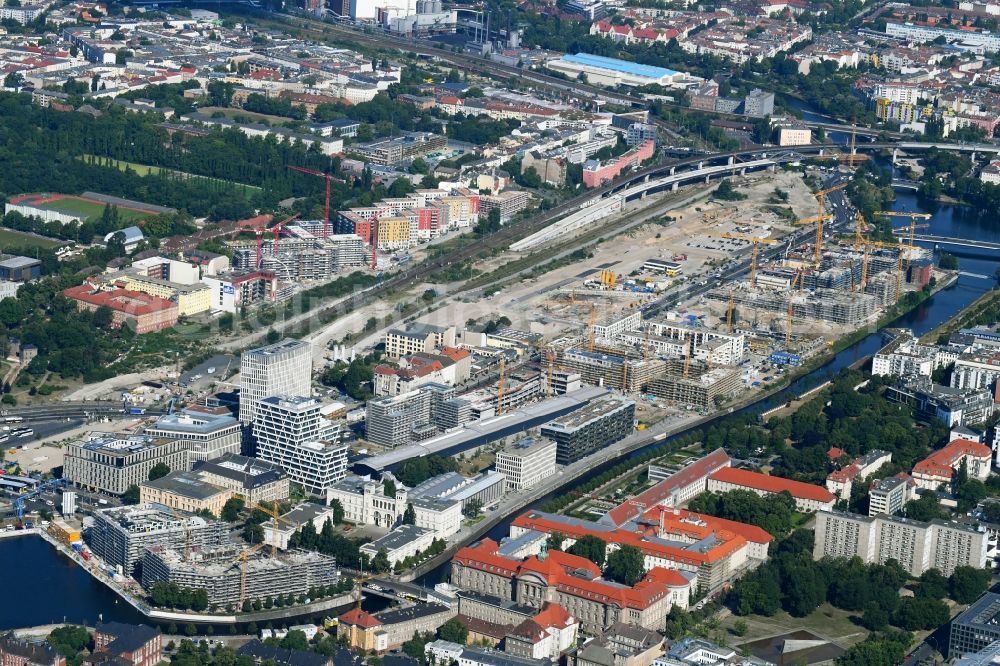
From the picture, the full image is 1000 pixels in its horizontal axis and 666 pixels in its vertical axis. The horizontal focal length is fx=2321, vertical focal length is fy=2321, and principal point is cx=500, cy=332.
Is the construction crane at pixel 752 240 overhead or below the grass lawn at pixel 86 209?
overhead

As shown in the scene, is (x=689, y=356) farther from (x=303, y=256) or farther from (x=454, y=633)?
(x=454, y=633)

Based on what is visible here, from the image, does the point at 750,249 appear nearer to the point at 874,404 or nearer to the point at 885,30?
the point at 874,404

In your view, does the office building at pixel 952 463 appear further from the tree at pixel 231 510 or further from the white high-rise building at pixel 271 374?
the tree at pixel 231 510

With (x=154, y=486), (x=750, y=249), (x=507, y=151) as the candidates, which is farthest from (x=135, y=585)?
(x=507, y=151)

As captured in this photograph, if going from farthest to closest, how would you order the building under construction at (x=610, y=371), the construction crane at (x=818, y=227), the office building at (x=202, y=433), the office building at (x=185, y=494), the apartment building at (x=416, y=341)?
the construction crane at (x=818, y=227) → the apartment building at (x=416, y=341) → the building under construction at (x=610, y=371) → the office building at (x=202, y=433) → the office building at (x=185, y=494)

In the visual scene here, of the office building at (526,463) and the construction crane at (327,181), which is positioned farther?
the construction crane at (327,181)

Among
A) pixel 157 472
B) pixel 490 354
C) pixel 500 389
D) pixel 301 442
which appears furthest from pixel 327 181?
pixel 157 472

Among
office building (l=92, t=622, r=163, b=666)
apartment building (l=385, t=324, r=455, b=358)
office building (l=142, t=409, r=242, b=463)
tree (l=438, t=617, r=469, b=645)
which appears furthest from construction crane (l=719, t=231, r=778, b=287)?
office building (l=92, t=622, r=163, b=666)

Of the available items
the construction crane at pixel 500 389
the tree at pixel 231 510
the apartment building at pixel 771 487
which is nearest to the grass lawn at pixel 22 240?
the construction crane at pixel 500 389
